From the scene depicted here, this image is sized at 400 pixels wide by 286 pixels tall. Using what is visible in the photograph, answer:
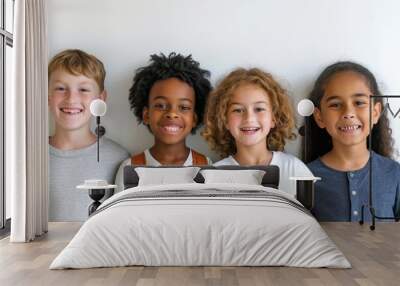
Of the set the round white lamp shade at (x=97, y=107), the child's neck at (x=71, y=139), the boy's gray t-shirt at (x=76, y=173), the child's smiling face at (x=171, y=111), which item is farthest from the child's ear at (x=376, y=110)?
the child's neck at (x=71, y=139)

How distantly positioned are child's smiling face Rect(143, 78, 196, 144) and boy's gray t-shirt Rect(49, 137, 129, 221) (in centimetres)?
51

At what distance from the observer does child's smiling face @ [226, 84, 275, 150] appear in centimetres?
734

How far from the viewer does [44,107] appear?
6.63 m

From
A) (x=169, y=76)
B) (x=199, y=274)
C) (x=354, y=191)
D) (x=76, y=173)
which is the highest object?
(x=169, y=76)

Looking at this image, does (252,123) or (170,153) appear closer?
(252,123)

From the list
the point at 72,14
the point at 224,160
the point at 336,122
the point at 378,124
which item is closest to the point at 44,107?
the point at 72,14

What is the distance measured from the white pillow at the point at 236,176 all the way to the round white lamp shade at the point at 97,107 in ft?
4.87

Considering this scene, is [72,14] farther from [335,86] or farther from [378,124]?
[378,124]

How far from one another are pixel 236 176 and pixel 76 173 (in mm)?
1978

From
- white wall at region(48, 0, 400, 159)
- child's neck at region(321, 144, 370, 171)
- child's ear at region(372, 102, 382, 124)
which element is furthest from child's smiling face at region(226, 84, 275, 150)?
child's ear at region(372, 102, 382, 124)

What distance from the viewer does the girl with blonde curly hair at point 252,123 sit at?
735 centimetres

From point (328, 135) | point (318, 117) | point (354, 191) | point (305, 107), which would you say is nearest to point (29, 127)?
point (305, 107)

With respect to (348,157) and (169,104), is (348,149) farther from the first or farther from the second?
(169,104)

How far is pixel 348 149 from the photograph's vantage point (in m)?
7.41
